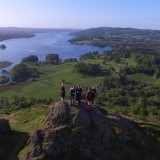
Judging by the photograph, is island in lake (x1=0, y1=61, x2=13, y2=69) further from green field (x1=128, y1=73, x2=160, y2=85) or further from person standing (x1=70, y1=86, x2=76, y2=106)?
person standing (x1=70, y1=86, x2=76, y2=106)

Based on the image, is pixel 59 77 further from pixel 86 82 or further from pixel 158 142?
pixel 158 142

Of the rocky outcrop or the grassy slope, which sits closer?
the grassy slope

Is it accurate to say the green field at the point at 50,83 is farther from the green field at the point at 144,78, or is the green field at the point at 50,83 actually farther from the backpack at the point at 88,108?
the backpack at the point at 88,108

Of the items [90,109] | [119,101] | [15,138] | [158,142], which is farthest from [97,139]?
[119,101]

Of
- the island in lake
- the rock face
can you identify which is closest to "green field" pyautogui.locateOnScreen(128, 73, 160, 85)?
the island in lake

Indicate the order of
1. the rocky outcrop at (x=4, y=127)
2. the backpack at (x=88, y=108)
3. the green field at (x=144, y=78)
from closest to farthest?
the backpack at (x=88, y=108), the rocky outcrop at (x=4, y=127), the green field at (x=144, y=78)

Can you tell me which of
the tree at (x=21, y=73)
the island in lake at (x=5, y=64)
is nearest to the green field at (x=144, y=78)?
the tree at (x=21, y=73)
